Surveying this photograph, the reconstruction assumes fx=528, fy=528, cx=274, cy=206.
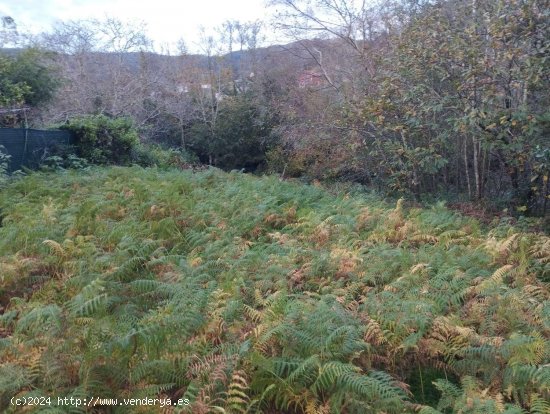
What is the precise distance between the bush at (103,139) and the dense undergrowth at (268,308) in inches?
243

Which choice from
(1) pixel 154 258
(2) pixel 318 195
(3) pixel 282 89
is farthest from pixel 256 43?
(1) pixel 154 258

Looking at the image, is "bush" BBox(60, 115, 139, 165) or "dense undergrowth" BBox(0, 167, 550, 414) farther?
"bush" BBox(60, 115, 139, 165)

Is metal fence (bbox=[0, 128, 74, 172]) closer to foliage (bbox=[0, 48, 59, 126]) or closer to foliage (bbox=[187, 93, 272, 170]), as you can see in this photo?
foliage (bbox=[0, 48, 59, 126])

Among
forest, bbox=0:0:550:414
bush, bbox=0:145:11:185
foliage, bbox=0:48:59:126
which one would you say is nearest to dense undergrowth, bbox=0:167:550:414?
forest, bbox=0:0:550:414

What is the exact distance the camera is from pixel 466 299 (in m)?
5.91

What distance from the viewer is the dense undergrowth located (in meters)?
3.95

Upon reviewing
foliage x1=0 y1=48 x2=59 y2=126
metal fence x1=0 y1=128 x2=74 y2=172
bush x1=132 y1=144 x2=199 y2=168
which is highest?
foliage x1=0 y1=48 x2=59 y2=126

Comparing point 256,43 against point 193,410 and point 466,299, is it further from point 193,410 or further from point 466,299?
point 193,410

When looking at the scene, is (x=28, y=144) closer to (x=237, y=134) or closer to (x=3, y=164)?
(x=3, y=164)

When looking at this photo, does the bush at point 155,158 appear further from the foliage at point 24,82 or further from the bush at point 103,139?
the foliage at point 24,82

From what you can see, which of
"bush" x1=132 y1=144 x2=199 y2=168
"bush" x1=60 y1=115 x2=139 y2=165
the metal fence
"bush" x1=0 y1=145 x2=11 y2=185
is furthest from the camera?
"bush" x1=132 y1=144 x2=199 y2=168

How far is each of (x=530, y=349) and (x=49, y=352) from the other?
3847 millimetres

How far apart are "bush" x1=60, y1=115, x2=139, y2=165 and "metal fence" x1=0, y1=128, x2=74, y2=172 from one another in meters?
0.69

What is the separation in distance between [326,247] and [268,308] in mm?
2957
